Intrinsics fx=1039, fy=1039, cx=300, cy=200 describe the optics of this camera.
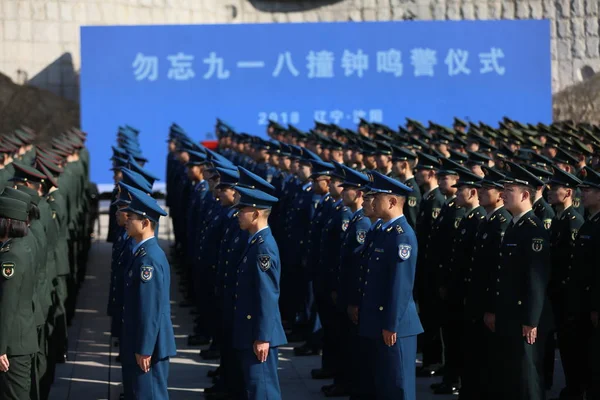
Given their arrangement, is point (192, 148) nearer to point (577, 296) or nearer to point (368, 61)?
point (577, 296)

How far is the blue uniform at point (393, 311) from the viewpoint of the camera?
5836 mm

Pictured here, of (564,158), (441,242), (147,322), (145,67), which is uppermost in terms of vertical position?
(145,67)

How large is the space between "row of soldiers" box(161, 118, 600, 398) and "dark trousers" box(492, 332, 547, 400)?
0.04ft

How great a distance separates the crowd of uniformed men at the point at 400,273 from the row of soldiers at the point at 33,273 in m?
0.50

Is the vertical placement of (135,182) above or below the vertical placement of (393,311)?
above

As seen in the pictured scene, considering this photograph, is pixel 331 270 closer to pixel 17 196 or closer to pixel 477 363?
pixel 477 363

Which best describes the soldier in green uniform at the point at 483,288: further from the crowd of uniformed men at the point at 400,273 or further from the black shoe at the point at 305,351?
the black shoe at the point at 305,351

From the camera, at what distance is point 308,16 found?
25.2 metres

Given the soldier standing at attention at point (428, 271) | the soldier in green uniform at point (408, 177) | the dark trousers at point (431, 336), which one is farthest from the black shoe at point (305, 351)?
the soldier in green uniform at point (408, 177)

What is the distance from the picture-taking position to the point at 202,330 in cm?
909

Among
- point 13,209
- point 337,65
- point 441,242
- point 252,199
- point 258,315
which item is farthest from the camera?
point 337,65

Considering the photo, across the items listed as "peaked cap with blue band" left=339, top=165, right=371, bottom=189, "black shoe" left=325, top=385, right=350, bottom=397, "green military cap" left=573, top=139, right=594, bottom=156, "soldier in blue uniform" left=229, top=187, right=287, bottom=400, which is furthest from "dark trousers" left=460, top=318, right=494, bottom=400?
"green military cap" left=573, top=139, right=594, bottom=156

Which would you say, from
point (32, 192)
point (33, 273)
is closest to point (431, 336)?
point (32, 192)

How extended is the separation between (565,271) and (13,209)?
11.9ft
